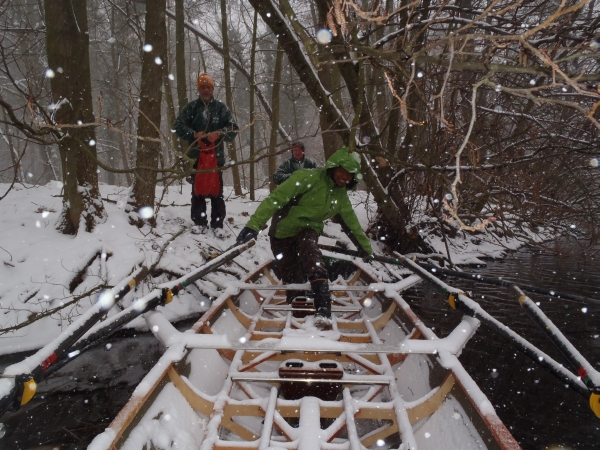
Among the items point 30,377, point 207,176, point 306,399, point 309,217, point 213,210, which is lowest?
point 306,399

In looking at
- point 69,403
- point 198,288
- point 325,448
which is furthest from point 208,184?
point 325,448

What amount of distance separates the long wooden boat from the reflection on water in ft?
4.47

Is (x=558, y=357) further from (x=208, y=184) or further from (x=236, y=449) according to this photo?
(x=208, y=184)

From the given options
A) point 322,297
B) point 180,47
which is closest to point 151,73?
point 180,47

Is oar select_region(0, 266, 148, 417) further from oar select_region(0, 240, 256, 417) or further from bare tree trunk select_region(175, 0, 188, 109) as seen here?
bare tree trunk select_region(175, 0, 188, 109)

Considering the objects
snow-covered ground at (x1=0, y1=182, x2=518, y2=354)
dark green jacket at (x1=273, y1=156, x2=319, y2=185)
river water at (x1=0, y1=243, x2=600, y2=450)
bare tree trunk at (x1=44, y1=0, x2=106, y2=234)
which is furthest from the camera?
dark green jacket at (x1=273, y1=156, x2=319, y2=185)

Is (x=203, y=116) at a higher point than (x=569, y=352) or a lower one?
higher

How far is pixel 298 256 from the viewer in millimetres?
4457

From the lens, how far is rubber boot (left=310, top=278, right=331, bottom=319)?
3600 mm

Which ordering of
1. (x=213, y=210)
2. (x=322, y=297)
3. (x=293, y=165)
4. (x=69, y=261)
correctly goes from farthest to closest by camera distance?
(x=293, y=165)
(x=213, y=210)
(x=69, y=261)
(x=322, y=297)

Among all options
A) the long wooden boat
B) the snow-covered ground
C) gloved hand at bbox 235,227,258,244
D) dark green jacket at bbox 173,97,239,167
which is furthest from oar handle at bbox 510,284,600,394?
dark green jacket at bbox 173,97,239,167

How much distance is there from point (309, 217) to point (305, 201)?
0.19 meters

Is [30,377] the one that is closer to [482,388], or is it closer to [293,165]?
[482,388]

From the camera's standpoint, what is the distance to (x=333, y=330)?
3.42 metres
